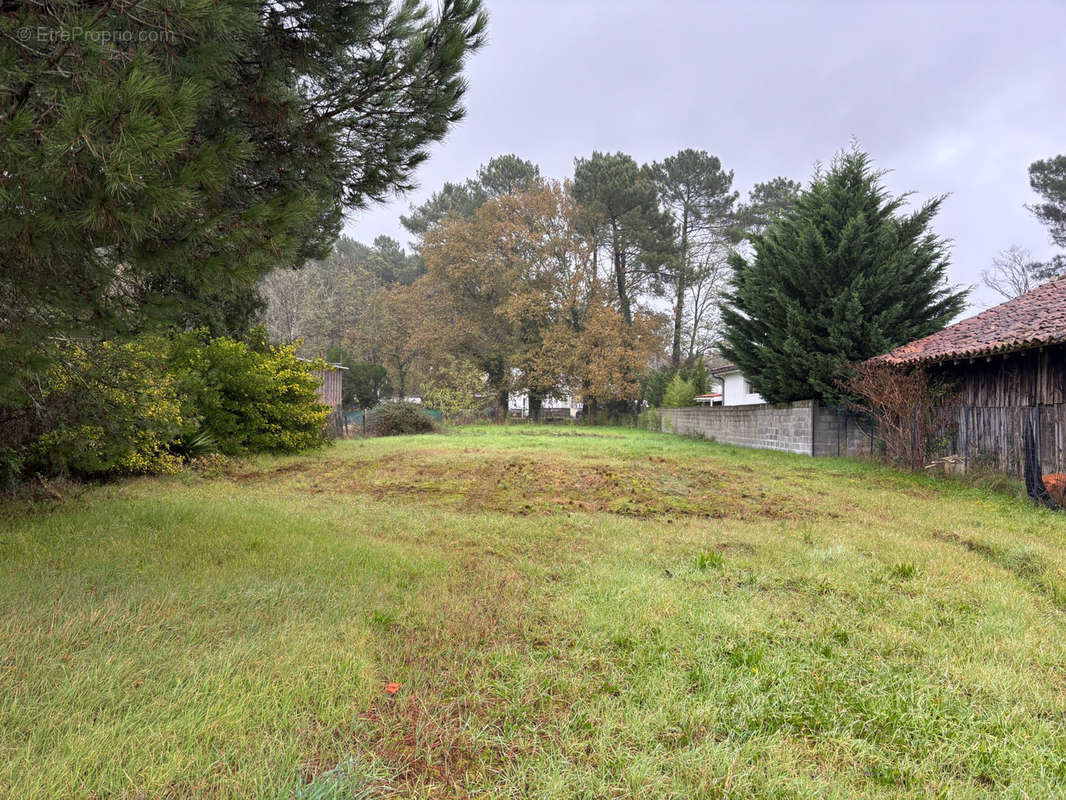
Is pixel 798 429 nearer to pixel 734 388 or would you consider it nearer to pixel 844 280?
pixel 844 280

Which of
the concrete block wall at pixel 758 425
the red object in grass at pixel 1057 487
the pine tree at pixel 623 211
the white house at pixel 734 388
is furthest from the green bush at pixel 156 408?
the white house at pixel 734 388

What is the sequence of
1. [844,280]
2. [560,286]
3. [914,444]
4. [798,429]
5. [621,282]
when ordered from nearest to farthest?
[914,444] → [844,280] → [798,429] → [560,286] → [621,282]

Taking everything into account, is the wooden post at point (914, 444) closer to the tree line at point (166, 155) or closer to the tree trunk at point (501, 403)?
the tree line at point (166, 155)

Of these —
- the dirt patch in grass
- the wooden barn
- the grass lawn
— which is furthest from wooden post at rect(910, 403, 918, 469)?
the grass lawn

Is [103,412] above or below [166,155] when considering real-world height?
below

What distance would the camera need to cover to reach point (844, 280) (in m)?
12.3

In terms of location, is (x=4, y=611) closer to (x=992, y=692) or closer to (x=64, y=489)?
(x=64, y=489)

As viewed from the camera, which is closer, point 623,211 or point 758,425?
point 758,425

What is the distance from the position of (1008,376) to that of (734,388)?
18635 millimetres

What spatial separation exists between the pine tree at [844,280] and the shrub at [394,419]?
12520mm

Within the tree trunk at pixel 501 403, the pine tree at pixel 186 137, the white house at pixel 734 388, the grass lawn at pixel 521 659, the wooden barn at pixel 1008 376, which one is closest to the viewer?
the grass lawn at pixel 521 659

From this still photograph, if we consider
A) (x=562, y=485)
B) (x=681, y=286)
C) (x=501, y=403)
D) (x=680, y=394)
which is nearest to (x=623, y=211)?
(x=681, y=286)

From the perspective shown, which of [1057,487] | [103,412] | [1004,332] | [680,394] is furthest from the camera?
[680,394]

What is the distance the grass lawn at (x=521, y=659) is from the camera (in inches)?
65.8
